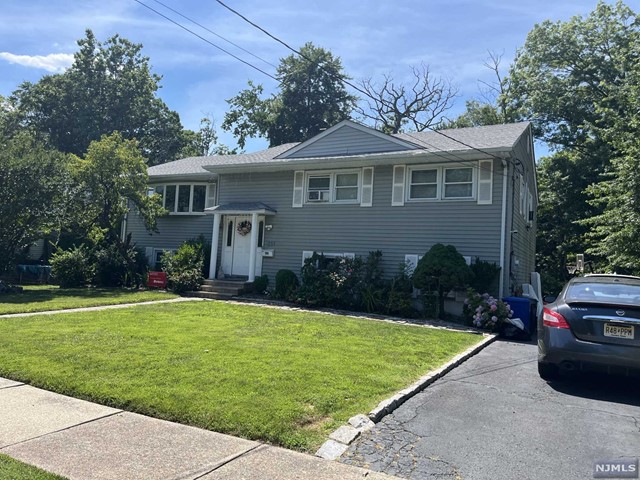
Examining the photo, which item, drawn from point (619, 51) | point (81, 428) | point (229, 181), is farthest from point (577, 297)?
point (619, 51)

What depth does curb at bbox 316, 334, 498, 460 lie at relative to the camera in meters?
3.64

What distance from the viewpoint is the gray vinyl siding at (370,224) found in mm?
12641

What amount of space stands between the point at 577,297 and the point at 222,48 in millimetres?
8042

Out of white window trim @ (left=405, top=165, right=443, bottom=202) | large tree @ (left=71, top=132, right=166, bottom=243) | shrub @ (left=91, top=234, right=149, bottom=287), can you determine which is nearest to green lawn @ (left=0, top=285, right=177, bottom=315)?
shrub @ (left=91, top=234, right=149, bottom=287)

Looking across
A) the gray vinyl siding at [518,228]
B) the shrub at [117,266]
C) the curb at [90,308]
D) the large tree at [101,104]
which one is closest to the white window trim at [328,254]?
the curb at [90,308]

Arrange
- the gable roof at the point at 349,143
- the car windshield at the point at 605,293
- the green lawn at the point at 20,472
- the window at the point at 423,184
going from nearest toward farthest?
the green lawn at the point at 20,472, the car windshield at the point at 605,293, the window at the point at 423,184, the gable roof at the point at 349,143

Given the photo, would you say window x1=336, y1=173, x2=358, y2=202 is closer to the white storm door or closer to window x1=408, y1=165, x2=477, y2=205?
window x1=408, y1=165, x2=477, y2=205

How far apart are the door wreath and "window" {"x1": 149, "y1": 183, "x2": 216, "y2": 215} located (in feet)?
6.21

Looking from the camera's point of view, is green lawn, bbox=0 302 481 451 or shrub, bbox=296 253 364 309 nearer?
green lawn, bbox=0 302 481 451

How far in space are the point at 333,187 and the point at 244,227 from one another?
3692 millimetres

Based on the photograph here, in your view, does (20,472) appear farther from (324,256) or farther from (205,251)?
(205,251)

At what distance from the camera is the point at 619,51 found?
24.0 m

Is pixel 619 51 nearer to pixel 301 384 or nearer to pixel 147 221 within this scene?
pixel 147 221

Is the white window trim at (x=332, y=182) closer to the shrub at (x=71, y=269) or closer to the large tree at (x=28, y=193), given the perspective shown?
the large tree at (x=28, y=193)
